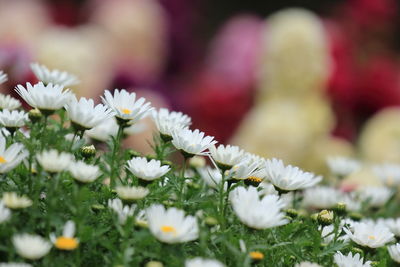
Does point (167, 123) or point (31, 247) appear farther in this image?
point (167, 123)

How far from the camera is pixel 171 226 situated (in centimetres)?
83

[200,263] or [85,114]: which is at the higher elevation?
[85,114]

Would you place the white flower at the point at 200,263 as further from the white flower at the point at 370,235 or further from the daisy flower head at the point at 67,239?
the white flower at the point at 370,235

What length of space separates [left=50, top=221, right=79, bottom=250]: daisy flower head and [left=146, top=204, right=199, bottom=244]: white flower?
78mm

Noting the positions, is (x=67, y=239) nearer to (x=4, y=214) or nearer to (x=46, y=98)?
(x=4, y=214)

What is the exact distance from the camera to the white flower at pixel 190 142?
0.98m

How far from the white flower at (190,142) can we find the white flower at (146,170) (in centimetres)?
4

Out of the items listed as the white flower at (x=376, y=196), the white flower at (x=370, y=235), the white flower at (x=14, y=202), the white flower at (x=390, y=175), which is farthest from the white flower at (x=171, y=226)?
the white flower at (x=390, y=175)

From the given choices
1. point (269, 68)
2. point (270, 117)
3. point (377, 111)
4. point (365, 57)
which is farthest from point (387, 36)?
point (270, 117)

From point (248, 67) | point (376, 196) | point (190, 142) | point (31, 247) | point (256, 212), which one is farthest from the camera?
point (248, 67)

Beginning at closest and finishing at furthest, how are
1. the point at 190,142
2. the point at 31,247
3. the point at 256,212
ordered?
the point at 31,247 < the point at 256,212 < the point at 190,142

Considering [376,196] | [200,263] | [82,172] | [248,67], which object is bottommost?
[200,263]

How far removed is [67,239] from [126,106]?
259 millimetres

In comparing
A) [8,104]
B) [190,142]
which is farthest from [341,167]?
[8,104]
